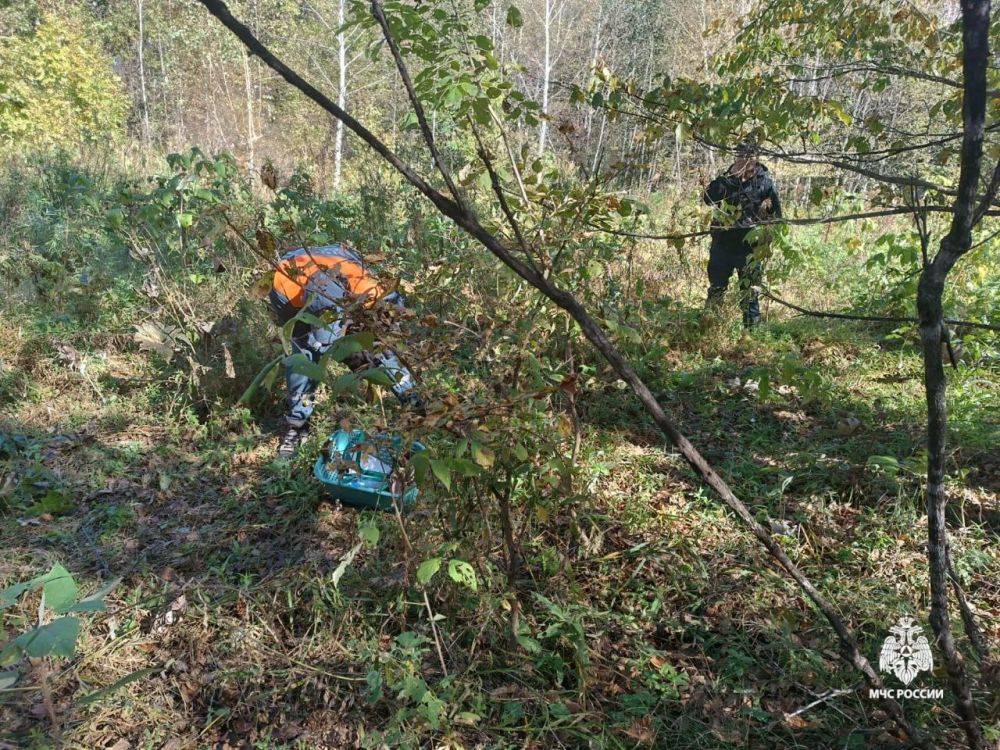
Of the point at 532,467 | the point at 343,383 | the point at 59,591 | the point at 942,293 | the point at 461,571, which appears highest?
the point at 942,293

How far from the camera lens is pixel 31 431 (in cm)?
398

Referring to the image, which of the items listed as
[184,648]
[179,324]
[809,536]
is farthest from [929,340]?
[179,324]

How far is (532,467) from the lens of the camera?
2.25 m

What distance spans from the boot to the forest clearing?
0.14ft

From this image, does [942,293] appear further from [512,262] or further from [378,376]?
[378,376]

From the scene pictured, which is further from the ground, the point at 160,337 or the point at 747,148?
the point at 747,148

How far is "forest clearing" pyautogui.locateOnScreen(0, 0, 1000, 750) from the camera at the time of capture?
1.69 meters

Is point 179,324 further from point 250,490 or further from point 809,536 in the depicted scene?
point 809,536

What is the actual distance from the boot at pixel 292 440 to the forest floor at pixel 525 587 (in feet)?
0.35

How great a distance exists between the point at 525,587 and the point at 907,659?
53.8 inches

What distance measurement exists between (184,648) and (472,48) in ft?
8.70

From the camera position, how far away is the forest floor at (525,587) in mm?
2084

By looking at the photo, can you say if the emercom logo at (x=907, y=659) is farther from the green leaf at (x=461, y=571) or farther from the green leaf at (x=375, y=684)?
the green leaf at (x=375, y=684)

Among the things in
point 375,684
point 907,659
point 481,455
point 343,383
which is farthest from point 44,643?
point 907,659
